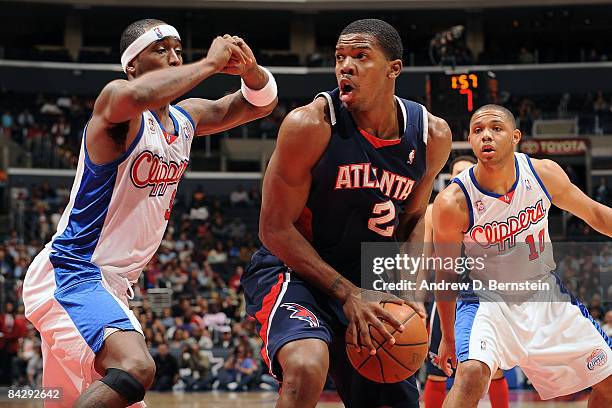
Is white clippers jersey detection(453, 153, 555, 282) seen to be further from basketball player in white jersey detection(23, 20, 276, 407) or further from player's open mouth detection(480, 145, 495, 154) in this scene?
basketball player in white jersey detection(23, 20, 276, 407)

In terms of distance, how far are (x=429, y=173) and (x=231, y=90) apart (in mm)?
23168

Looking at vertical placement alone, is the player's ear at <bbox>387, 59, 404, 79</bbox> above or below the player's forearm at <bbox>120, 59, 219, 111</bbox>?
above

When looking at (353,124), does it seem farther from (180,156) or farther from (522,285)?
(522,285)

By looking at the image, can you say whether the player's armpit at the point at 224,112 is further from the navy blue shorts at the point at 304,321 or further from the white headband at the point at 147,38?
the navy blue shorts at the point at 304,321

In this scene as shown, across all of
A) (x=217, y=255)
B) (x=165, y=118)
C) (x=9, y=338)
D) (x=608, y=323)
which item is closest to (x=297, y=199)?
(x=165, y=118)

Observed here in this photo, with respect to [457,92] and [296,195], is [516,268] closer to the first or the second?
[296,195]

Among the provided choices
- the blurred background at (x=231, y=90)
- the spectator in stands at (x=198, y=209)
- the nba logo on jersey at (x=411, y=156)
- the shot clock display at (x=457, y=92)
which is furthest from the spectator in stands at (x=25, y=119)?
the nba logo on jersey at (x=411, y=156)

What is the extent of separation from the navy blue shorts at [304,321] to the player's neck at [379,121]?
786 millimetres

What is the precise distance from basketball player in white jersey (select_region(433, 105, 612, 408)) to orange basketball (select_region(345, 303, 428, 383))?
4.57ft

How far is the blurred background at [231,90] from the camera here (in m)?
17.8

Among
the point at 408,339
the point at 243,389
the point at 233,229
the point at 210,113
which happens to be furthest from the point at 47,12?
the point at 408,339

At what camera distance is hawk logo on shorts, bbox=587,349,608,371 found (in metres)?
5.37

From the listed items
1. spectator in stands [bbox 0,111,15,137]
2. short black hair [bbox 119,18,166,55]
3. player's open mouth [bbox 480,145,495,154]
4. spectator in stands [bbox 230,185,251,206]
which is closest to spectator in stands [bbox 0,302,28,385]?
spectator in stands [bbox 230,185,251,206]

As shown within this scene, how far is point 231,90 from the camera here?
27.2 metres
